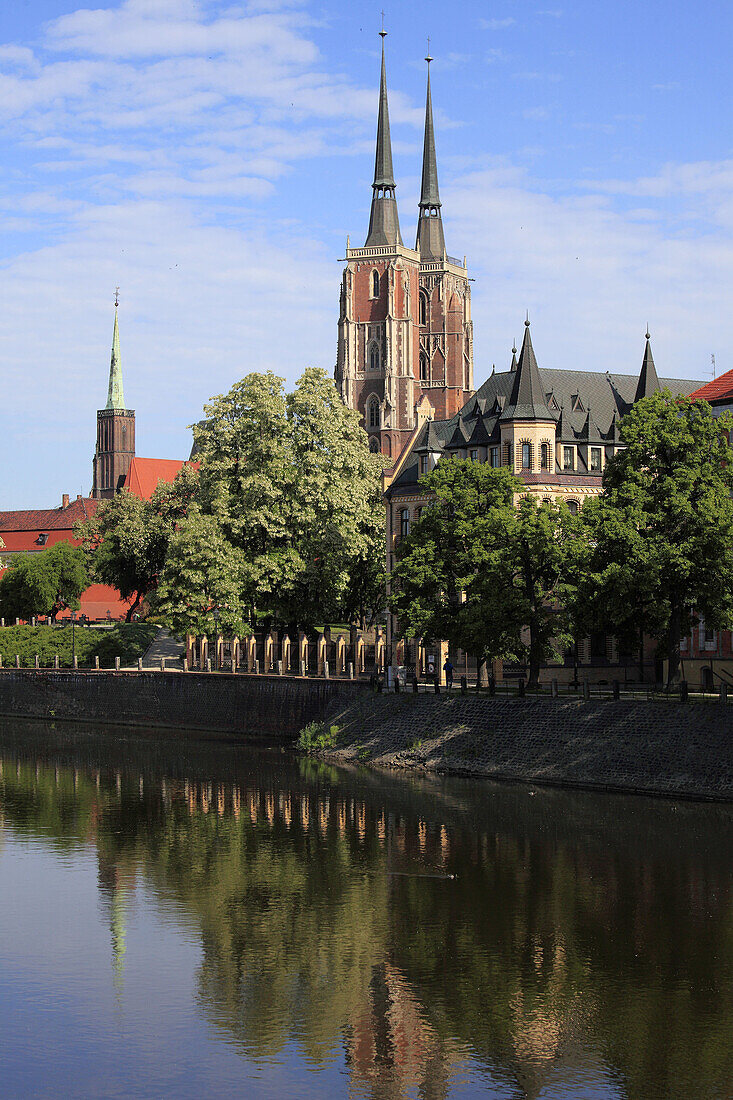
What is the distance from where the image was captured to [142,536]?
110 m

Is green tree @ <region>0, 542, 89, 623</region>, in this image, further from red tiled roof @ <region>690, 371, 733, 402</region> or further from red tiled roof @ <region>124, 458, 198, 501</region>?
red tiled roof @ <region>690, 371, 733, 402</region>

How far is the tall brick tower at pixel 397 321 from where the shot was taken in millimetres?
174875

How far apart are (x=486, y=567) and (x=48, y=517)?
13208cm

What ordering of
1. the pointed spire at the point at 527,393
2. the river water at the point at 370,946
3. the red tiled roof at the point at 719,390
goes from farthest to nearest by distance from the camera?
1. the pointed spire at the point at 527,393
2. the red tiled roof at the point at 719,390
3. the river water at the point at 370,946

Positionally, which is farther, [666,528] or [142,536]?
[142,536]

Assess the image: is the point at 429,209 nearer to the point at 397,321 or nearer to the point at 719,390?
the point at 397,321

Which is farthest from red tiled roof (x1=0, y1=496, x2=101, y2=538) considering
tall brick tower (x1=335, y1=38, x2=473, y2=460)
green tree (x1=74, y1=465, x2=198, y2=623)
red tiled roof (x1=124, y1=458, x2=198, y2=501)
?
green tree (x1=74, y1=465, x2=198, y2=623)

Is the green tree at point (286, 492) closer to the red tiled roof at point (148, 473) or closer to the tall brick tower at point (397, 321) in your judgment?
the tall brick tower at point (397, 321)

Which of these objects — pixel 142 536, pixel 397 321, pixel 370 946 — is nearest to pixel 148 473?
pixel 397 321

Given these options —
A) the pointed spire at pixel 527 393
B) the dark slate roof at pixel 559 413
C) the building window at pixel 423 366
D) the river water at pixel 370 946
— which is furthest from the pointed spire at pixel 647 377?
the building window at pixel 423 366

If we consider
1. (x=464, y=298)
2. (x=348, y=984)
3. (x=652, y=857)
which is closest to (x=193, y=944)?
(x=348, y=984)

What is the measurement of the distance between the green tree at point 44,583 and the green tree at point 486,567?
63.3 metres

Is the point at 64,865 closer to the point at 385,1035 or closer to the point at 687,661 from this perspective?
the point at 385,1035

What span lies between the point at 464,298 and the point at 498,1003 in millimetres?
162210
